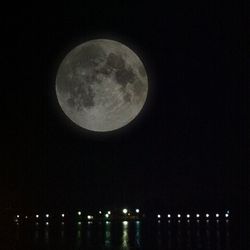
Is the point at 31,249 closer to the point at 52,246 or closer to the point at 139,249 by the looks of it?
the point at 52,246

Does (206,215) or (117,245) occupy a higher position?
(206,215)

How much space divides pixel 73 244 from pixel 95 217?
5188 inches

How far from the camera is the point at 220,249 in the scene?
42.7 meters

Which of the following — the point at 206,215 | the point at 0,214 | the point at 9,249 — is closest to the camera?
the point at 9,249

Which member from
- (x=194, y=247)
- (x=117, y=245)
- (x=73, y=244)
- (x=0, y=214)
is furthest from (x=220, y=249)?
(x=0, y=214)

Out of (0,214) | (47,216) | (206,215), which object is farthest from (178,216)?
(0,214)

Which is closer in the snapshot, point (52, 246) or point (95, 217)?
point (52, 246)

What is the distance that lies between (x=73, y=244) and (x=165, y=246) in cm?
810

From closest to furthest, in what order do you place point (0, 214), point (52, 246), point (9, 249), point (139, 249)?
point (9, 249) → point (139, 249) → point (52, 246) → point (0, 214)

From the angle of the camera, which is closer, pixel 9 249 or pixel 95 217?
pixel 9 249

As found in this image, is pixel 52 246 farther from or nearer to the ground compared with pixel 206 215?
nearer to the ground

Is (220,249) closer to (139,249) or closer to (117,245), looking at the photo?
(139,249)

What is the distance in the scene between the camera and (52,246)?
1889 inches

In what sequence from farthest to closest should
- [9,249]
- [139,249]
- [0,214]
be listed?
[0,214]
[139,249]
[9,249]
